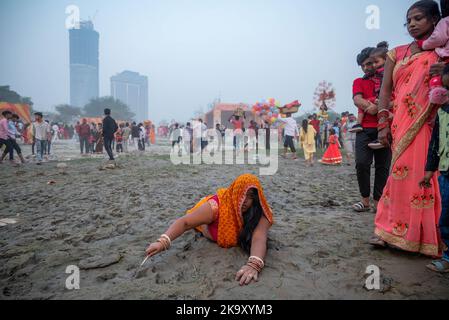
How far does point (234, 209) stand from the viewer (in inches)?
87.0

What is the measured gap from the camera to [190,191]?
16.1 ft

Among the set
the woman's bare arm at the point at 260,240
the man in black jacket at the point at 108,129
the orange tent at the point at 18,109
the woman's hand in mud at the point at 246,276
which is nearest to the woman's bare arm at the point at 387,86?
the woman's bare arm at the point at 260,240

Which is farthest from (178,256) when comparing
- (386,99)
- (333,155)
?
(333,155)

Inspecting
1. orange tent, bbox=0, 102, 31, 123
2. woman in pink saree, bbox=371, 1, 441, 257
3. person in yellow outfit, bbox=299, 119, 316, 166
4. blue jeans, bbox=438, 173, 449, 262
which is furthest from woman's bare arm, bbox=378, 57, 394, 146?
orange tent, bbox=0, 102, 31, 123

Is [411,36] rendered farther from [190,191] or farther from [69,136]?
[69,136]

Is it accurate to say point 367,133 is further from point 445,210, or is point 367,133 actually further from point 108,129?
point 108,129

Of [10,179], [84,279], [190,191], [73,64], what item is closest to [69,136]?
[10,179]

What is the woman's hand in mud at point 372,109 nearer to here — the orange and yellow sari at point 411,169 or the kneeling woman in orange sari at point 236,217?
the orange and yellow sari at point 411,169

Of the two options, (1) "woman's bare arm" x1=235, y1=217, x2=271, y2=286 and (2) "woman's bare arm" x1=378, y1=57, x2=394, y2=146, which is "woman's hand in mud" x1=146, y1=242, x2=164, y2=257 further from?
(2) "woman's bare arm" x1=378, y1=57, x2=394, y2=146

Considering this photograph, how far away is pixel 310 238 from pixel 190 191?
9.09ft

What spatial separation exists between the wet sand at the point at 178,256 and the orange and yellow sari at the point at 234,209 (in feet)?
0.38

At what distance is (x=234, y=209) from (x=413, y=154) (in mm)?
1441

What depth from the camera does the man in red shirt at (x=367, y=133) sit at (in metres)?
2.99

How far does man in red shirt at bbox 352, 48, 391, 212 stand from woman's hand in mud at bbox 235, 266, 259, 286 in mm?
2019
